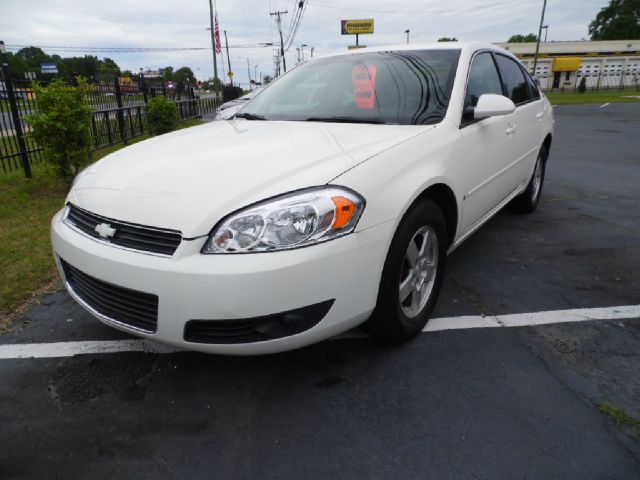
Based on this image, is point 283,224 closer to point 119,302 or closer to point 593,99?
point 119,302

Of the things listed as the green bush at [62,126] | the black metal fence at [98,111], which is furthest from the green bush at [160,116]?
the green bush at [62,126]

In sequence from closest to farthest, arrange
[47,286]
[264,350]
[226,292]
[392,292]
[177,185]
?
[226,292], [264,350], [177,185], [392,292], [47,286]

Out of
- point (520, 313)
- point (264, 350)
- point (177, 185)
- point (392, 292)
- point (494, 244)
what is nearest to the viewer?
point (264, 350)

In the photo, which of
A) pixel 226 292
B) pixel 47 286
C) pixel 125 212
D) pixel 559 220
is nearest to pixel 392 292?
pixel 226 292

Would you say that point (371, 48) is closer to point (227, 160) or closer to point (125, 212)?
point (227, 160)

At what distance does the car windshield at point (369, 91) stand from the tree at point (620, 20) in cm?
9345

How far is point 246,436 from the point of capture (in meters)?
1.90

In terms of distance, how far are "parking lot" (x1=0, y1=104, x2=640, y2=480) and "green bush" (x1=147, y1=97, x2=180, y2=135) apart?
8.44 metres

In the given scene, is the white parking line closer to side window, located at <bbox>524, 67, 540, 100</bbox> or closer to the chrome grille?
the chrome grille

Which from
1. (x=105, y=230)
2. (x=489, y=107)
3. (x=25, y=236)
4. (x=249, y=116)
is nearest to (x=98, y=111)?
(x=25, y=236)

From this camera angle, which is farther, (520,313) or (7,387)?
(520,313)

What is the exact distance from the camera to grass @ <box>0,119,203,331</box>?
3.24 metres

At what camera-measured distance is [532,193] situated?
4809mm

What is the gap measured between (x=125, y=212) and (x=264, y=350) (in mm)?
834
